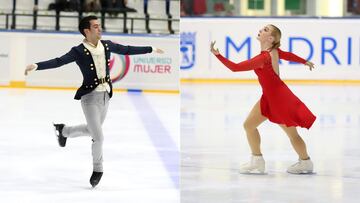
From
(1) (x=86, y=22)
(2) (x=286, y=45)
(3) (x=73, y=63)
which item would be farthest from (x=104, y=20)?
(1) (x=86, y=22)

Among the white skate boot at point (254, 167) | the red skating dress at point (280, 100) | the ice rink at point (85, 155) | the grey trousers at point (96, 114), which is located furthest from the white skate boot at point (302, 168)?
the grey trousers at point (96, 114)

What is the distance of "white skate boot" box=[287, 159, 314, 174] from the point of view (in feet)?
18.8

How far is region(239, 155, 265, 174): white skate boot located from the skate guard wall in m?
7.06

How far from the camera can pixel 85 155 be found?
261 inches

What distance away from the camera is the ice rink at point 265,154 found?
4.97 meters

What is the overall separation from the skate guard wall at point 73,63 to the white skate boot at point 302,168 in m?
7.06

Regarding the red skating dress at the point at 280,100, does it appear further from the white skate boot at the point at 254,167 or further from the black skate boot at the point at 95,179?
the black skate boot at the point at 95,179

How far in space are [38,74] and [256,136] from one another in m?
7.74

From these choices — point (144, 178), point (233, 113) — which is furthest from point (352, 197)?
point (233, 113)

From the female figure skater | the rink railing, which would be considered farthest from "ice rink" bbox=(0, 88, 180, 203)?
the rink railing

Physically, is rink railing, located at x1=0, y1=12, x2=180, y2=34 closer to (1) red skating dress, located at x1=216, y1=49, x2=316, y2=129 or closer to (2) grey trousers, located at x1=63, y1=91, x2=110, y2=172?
(1) red skating dress, located at x1=216, y1=49, x2=316, y2=129

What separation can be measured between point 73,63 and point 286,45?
3.57 meters

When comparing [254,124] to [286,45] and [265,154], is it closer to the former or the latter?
[265,154]

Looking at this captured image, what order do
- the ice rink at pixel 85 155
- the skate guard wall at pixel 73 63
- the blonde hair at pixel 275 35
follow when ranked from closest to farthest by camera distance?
the ice rink at pixel 85 155 < the blonde hair at pixel 275 35 < the skate guard wall at pixel 73 63
